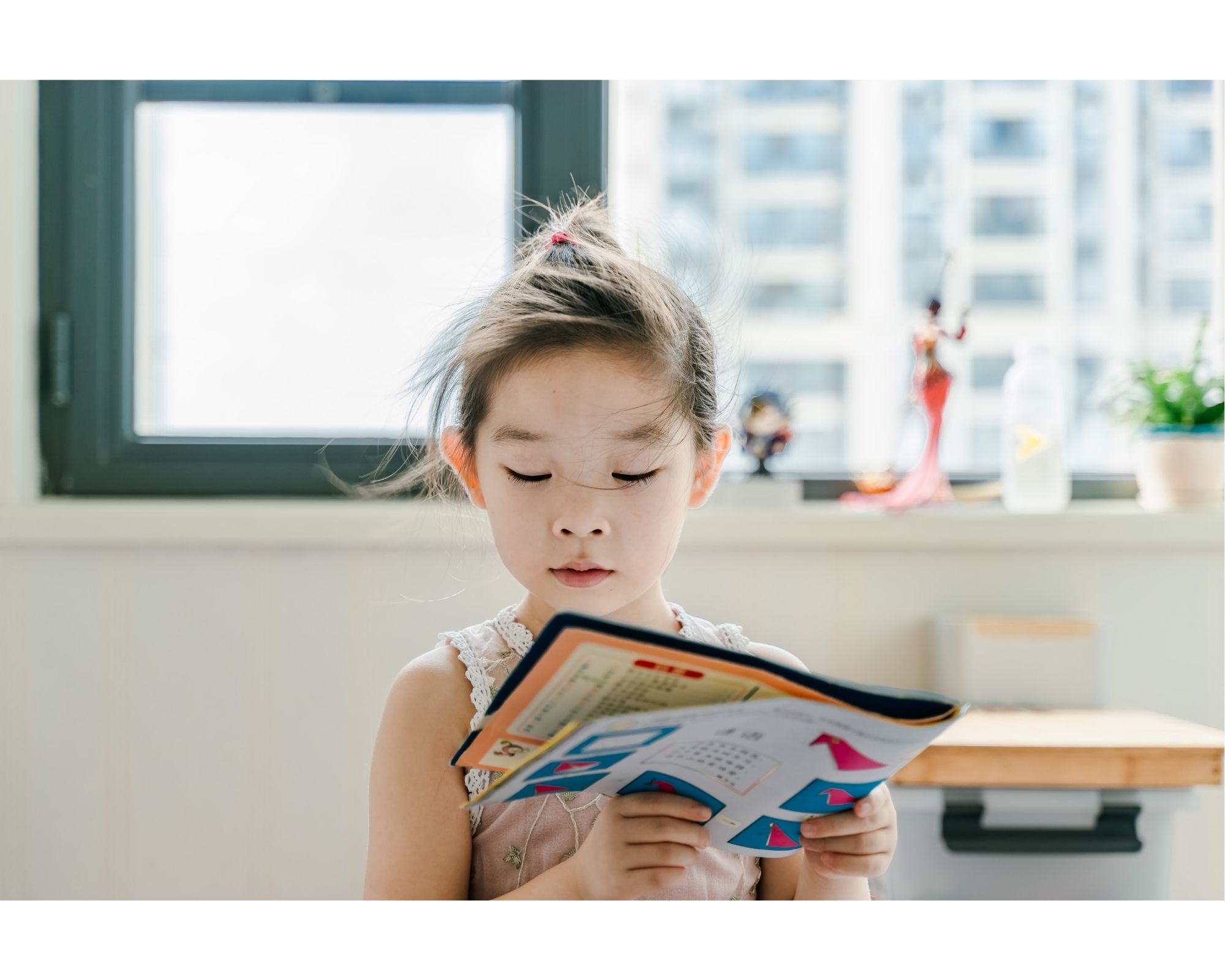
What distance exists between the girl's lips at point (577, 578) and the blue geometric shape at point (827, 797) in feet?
0.67

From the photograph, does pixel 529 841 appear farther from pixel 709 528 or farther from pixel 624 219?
pixel 624 219

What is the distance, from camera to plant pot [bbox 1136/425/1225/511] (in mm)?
A: 1415

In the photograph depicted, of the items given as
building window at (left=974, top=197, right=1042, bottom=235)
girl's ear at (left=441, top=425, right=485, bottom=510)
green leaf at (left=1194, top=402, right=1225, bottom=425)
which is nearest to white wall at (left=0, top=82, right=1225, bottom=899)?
green leaf at (left=1194, top=402, right=1225, bottom=425)

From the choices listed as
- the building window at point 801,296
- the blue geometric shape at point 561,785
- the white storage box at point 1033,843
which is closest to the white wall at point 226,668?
the white storage box at point 1033,843

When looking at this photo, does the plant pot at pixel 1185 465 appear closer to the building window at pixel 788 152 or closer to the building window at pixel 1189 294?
the building window at pixel 1189 294

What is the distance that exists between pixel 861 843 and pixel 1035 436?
3.18 ft

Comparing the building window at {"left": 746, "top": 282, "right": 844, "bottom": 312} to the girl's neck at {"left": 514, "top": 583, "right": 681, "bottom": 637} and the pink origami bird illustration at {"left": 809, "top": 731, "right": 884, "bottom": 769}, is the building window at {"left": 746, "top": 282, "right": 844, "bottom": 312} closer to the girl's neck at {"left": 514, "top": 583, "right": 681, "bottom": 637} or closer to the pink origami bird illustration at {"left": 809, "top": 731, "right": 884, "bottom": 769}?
the girl's neck at {"left": 514, "top": 583, "right": 681, "bottom": 637}

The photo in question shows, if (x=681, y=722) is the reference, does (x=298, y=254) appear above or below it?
above

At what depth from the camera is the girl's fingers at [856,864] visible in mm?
621

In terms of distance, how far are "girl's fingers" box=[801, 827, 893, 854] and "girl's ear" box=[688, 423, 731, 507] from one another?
272 millimetres

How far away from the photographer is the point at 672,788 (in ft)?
1.91

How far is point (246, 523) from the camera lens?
1386mm

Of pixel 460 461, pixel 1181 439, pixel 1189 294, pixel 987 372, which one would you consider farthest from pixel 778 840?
pixel 1189 294
